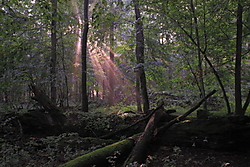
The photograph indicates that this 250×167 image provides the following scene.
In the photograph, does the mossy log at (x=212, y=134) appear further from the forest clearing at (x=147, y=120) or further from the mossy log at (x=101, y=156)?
the mossy log at (x=101, y=156)

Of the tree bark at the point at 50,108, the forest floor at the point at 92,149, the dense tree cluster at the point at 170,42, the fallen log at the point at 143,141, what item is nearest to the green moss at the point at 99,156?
the fallen log at the point at 143,141

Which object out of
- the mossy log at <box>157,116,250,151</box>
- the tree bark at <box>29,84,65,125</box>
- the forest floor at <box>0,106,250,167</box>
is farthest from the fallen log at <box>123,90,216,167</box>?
the tree bark at <box>29,84,65,125</box>

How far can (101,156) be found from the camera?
4.53 meters

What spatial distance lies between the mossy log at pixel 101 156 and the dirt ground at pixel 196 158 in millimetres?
825

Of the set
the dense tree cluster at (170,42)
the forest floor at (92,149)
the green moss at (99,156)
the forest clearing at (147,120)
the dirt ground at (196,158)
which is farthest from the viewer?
the dense tree cluster at (170,42)

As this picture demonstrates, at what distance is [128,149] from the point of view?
16.4 ft

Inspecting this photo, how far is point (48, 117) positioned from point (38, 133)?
2.77 feet

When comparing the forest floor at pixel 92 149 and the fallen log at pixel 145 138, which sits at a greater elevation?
the fallen log at pixel 145 138

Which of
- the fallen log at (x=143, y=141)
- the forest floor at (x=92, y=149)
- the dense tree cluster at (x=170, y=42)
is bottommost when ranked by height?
the forest floor at (x=92, y=149)

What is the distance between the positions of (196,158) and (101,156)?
2680 mm

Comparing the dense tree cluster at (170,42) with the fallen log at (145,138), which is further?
the dense tree cluster at (170,42)

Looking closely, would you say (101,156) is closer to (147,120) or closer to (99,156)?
(99,156)

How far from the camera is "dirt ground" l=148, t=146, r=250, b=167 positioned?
4128 mm

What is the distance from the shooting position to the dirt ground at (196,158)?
13.5 ft
